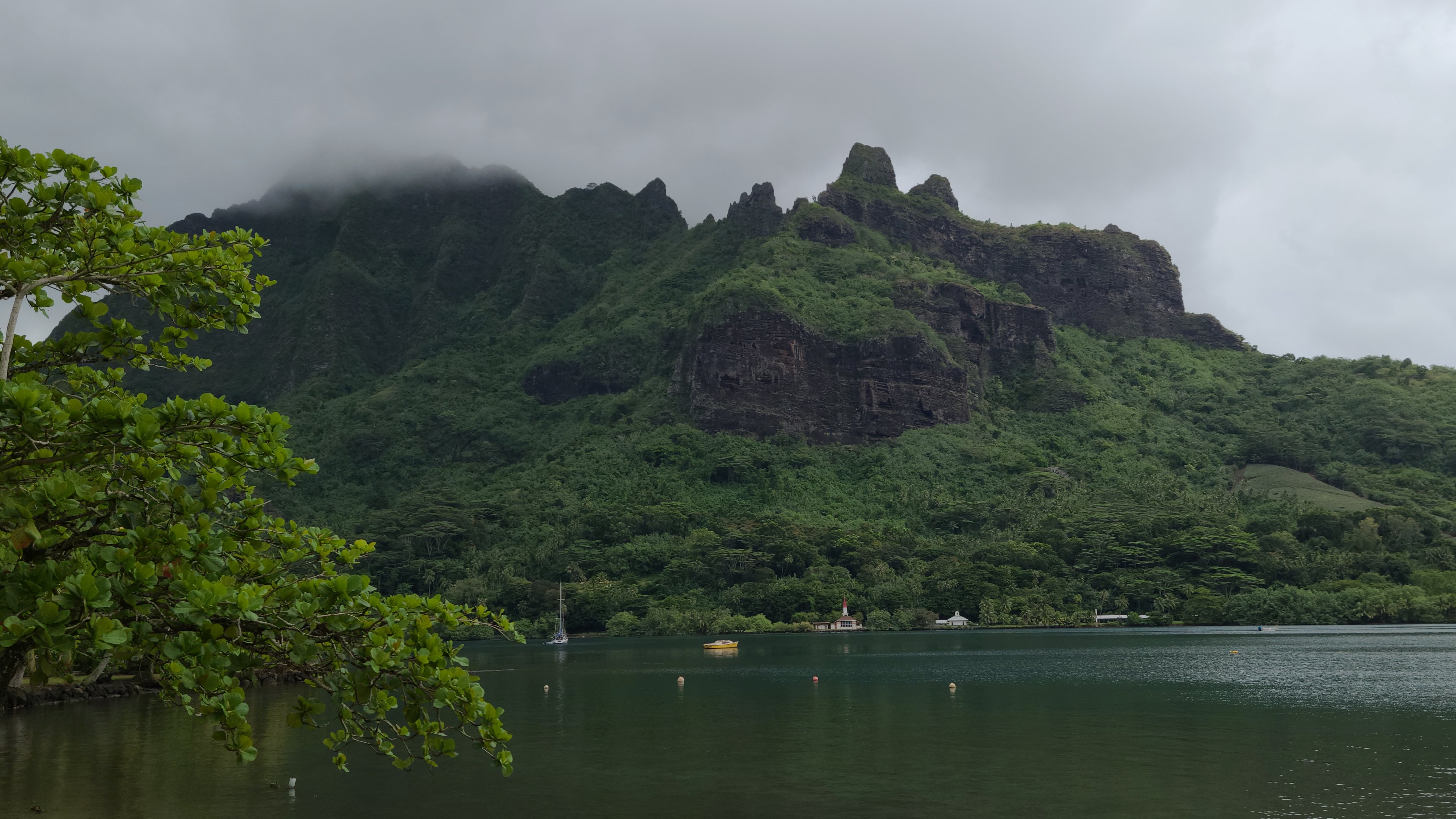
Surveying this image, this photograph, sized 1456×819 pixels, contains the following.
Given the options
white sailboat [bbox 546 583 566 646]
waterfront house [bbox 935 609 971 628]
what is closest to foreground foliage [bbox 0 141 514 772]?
white sailboat [bbox 546 583 566 646]

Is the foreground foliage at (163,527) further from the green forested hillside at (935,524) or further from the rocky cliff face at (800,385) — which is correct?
the rocky cliff face at (800,385)

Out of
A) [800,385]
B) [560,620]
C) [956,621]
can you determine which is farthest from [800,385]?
[560,620]

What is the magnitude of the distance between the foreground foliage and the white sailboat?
11848 centimetres

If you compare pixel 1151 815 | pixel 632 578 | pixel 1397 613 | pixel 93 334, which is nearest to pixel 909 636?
pixel 632 578

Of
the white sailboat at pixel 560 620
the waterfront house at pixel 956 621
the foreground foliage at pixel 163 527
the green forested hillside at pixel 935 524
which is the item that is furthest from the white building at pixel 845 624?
the foreground foliage at pixel 163 527

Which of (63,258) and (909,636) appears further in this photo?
(909,636)

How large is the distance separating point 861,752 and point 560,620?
97.5 meters

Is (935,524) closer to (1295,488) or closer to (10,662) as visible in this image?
(1295,488)

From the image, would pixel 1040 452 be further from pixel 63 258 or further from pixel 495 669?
pixel 63 258

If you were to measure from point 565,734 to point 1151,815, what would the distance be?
24487 millimetres

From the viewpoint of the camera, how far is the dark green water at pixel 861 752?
27453 mm

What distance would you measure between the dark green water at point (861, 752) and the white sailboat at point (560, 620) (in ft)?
196

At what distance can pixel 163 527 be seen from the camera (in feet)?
29.0

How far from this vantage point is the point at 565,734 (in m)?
42.8
